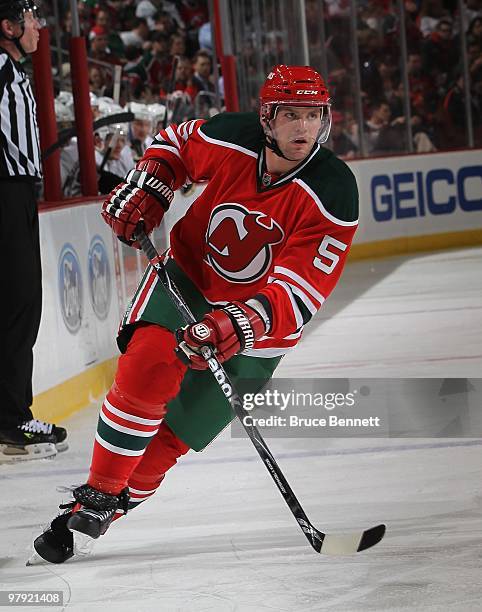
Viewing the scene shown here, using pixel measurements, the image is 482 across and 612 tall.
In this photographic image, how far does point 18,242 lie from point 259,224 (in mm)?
1460

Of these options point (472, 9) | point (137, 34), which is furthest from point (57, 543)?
point (472, 9)

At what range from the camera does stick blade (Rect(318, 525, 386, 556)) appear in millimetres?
2871

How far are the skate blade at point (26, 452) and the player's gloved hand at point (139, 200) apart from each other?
132 centimetres

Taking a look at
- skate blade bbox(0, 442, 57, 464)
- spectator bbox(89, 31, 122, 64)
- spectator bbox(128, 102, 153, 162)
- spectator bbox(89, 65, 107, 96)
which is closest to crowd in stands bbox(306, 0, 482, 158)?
spectator bbox(89, 31, 122, 64)

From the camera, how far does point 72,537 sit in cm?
294

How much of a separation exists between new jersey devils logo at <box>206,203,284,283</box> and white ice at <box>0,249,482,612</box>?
0.68 metres

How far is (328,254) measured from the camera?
2820 millimetres

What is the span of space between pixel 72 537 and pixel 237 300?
67cm

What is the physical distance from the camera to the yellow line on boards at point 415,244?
391 inches

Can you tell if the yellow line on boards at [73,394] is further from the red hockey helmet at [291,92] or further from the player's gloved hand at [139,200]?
the red hockey helmet at [291,92]

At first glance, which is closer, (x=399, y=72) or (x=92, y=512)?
(x=92, y=512)

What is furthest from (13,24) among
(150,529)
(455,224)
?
(455,224)

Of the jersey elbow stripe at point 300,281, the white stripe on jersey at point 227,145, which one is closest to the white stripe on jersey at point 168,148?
the white stripe on jersey at point 227,145

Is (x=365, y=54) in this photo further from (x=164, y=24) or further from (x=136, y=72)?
(x=136, y=72)
